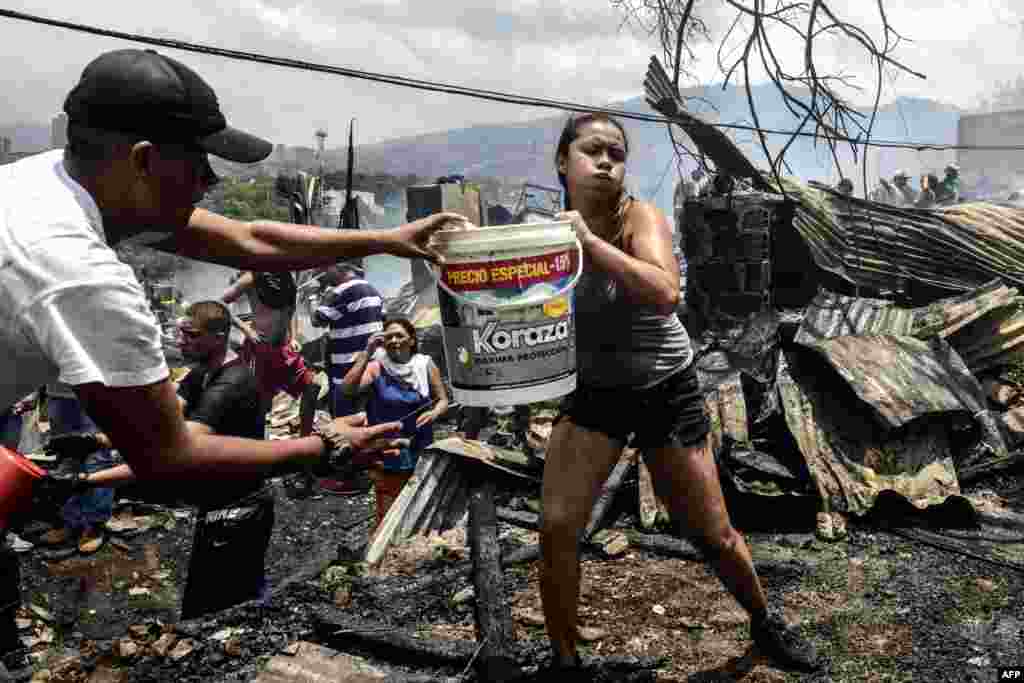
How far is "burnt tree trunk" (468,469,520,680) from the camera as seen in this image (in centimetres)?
323

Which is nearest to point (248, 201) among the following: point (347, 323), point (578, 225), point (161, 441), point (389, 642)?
point (347, 323)

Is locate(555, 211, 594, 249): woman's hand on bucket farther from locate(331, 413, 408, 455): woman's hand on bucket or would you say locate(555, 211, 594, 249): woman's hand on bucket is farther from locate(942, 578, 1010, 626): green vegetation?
locate(942, 578, 1010, 626): green vegetation

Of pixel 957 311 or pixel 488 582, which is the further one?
pixel 957 311

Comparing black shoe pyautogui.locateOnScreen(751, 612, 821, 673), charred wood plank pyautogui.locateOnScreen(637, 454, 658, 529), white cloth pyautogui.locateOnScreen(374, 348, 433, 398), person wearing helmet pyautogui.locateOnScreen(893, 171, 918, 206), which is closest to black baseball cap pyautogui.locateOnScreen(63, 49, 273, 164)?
black shoe pyautogui.locateOnScreen(751, 612, 821, 673)

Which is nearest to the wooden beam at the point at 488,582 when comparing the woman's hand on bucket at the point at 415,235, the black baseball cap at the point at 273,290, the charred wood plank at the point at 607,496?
the charred wood plank at the point at 607,496

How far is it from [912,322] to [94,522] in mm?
6864

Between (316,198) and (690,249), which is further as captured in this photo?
(316,198)

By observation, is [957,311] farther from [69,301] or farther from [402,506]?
[69,301]

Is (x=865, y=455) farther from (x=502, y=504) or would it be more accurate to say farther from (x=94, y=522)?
(x=94, y=522)

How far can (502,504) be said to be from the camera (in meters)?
5.13

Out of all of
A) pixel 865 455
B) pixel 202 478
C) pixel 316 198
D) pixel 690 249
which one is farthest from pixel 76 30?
pixel 316 198

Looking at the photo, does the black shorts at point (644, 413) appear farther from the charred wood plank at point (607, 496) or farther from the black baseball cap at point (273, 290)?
the black baseball cap at point (273, 290)

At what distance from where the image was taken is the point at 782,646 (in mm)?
3029

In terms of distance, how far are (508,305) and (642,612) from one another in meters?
2.14
